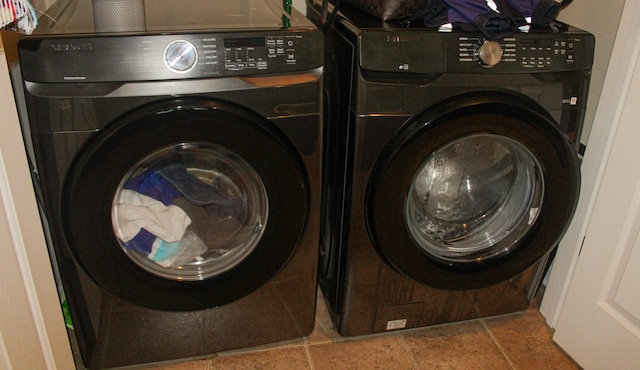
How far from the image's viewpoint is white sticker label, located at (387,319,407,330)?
1.65 metres

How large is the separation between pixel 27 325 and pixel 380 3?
3.53 feet

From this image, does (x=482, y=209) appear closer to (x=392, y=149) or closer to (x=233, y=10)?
(x=392, y=149)

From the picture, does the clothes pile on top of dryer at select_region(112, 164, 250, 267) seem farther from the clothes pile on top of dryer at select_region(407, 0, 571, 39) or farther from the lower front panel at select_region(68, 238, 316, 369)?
the clothes pile on top of dryer at select_region(407, 0, 571, 39)

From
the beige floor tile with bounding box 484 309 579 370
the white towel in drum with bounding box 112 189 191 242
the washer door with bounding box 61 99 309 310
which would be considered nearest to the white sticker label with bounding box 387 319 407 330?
the beige floor tile with bounding box 484 309 579 370

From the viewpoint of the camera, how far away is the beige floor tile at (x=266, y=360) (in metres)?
1.58

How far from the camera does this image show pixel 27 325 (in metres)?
1.13

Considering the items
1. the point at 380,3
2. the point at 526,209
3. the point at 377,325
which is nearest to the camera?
the point at 380,3

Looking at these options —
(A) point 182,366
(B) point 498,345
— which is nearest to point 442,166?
(B) point 498,345

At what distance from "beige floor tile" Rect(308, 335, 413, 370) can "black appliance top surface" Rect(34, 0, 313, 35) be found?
94 cm

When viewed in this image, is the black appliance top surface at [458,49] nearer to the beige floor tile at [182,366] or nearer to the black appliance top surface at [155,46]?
the black appliance top surface at [155,46]

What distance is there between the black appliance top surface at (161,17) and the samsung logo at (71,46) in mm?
45

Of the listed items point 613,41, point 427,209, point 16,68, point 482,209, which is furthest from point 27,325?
point 613,41

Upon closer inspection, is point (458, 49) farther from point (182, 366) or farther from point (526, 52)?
point (182, 366)

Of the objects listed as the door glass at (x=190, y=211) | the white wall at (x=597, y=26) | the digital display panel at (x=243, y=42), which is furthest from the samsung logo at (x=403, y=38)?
the white wall at (x=597, y=26)
